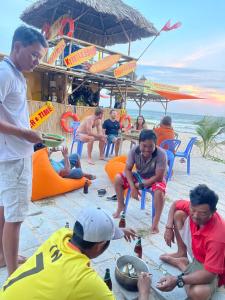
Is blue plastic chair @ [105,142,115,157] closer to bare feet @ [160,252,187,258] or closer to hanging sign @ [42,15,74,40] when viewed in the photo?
bare feet @ [160,252,187,258]

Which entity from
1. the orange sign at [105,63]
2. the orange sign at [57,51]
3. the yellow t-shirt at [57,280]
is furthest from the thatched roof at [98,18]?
the yellow t-shirt at [57,280]

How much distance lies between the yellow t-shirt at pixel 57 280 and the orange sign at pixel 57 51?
8.65 meters

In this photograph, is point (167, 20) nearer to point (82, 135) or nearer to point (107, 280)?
point (82, 135)

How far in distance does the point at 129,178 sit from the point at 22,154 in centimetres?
171

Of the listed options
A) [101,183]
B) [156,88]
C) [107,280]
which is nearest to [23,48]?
[107,280]

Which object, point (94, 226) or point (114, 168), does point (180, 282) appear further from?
point (114, 168)

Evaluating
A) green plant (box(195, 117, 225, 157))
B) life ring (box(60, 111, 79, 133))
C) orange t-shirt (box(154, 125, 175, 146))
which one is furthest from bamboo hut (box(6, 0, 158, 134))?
orange t-shirt (box(154, 125, 175, 146))

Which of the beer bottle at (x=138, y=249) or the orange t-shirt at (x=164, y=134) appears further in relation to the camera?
the orange t-shirt at (x=164, y=134)

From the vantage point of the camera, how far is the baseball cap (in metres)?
1.22

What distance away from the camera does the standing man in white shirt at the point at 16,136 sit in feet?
5.36

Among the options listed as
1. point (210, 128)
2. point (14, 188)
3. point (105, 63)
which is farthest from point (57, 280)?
point (105, 63)

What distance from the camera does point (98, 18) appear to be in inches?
490

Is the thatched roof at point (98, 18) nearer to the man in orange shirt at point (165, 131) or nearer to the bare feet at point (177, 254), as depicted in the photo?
the man in orange shirt at point (165, 131)

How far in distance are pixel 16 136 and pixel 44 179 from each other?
1.98 m
